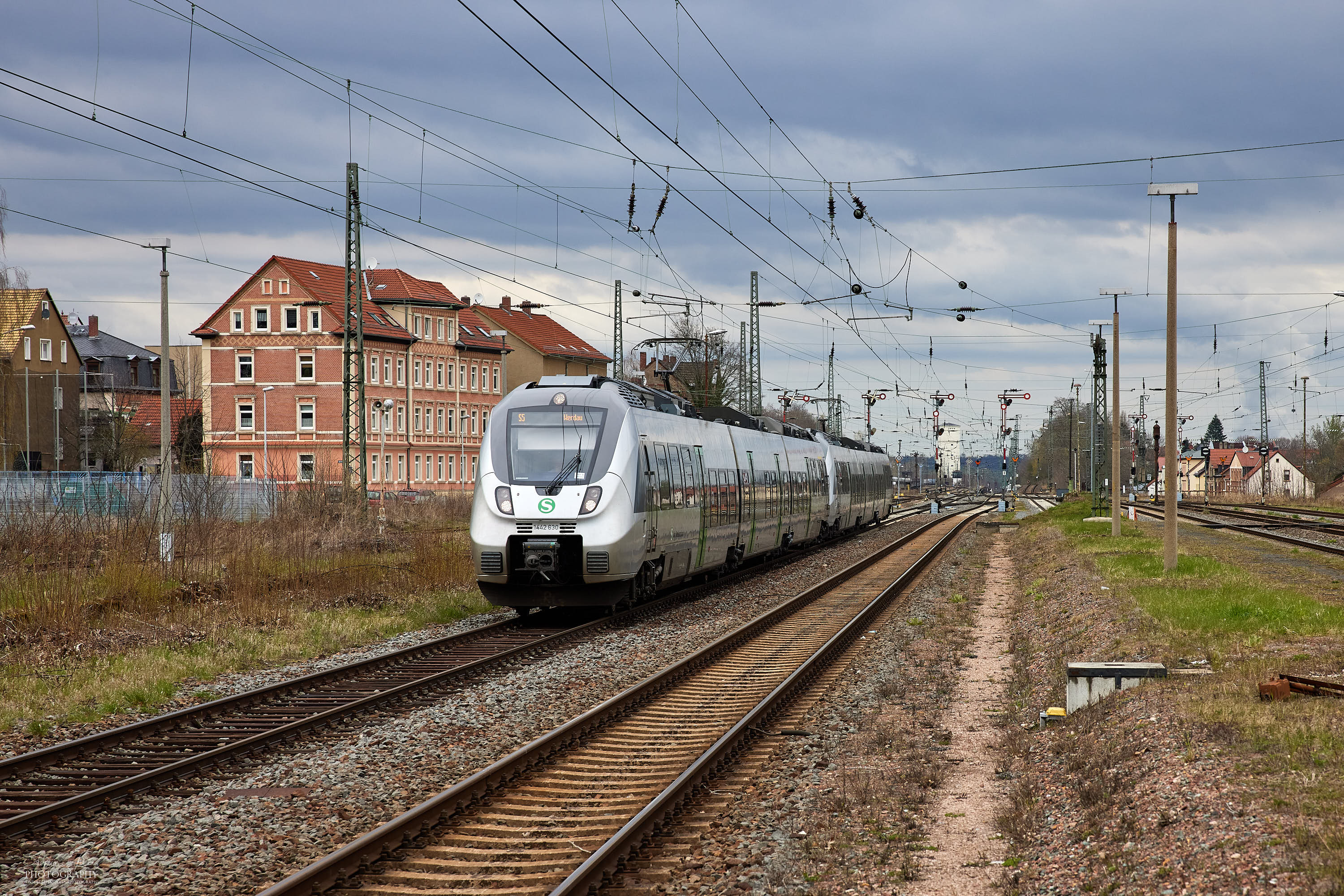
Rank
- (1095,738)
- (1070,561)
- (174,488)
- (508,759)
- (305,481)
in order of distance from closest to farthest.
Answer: (508,759) < (1095,738) < (174,488) < (1070,561) < (305,481)

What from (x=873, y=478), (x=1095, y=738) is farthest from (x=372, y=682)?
(x=873, y=478)

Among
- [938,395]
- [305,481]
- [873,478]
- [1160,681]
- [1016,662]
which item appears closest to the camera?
[1160,681]

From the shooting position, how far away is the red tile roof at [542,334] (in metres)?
94.8

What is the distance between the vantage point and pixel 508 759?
368 inches

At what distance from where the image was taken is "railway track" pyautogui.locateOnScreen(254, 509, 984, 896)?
704cm

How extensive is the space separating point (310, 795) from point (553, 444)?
9.99 meters

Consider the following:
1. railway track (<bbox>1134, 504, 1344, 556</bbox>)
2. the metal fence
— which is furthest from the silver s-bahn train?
railway track (<bbox>1134, 504, 1344, 556</bbox>)

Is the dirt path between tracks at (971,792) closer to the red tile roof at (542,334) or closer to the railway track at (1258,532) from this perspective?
the railway track at (1258,532)

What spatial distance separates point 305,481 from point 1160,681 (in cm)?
2743

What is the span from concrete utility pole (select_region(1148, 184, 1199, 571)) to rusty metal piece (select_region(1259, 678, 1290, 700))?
1202cm

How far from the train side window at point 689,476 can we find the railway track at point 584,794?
6.12 metres

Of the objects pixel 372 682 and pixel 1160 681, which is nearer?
pixel 1160 681

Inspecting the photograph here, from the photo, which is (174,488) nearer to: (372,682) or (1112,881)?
(372,682)

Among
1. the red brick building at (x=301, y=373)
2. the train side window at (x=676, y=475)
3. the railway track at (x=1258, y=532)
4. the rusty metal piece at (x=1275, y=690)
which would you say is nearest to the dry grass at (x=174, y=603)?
the train side window at (x=676, y=475)
